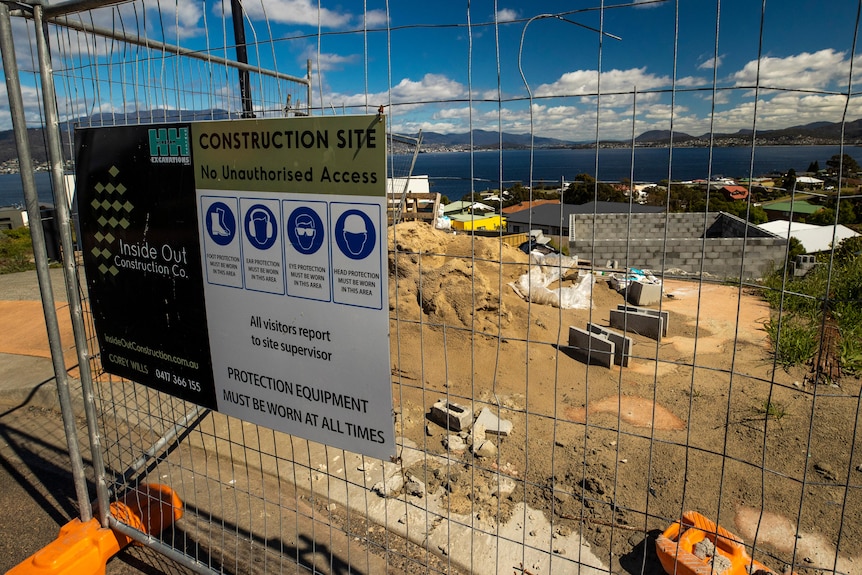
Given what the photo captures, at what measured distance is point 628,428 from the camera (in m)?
6.18

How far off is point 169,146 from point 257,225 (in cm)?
61

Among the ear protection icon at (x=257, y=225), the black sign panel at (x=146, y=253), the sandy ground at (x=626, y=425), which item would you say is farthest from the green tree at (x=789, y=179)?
the black sign panel at (x=146, y=253)

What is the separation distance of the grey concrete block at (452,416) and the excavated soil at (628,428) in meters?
0.10

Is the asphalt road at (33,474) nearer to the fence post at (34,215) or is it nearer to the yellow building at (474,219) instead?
the fence post at (34,215)

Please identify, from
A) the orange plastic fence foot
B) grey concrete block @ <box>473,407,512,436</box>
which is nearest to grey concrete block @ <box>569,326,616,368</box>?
grey concrete block @ <box>473,407,512,436</box>

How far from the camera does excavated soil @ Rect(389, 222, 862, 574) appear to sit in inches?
142

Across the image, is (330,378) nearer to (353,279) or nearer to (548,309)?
(353,279)

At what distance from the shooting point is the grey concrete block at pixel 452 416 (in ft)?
18.0

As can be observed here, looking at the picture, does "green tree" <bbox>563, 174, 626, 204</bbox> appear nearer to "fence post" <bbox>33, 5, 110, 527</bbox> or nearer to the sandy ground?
the sandy ground

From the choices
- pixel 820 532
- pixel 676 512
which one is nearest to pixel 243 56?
pixel 676 512

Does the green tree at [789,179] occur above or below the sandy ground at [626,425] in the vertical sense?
above

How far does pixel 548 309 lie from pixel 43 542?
830 centimetres

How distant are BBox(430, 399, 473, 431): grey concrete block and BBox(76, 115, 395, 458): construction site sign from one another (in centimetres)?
294

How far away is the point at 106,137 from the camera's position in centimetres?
283
